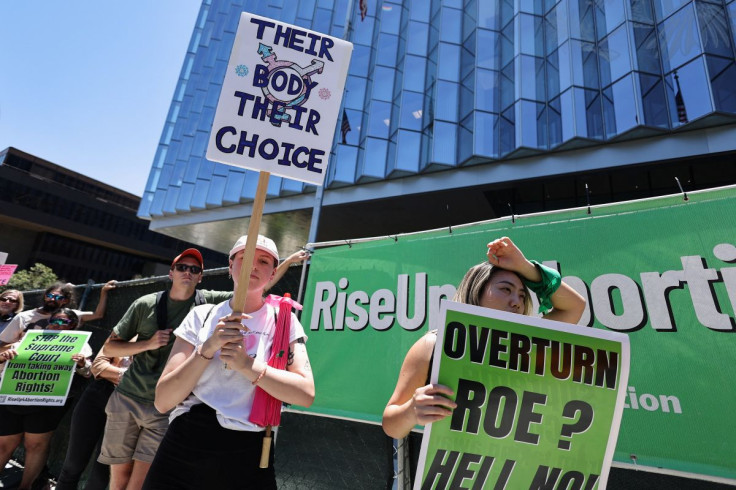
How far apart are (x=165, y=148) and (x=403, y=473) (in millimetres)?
29895

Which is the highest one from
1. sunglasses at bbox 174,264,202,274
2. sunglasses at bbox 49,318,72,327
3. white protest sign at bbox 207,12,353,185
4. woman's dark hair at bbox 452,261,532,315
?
white protest sign at bbox 207,12,353,185

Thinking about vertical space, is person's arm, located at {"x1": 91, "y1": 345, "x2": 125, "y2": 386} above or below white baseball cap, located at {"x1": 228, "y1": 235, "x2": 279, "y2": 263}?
below

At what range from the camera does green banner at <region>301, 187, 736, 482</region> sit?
2.02 meters

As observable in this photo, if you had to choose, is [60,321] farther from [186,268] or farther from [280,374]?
[280,374]

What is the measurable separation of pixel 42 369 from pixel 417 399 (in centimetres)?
410

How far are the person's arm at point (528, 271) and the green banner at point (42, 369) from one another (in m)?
4.05

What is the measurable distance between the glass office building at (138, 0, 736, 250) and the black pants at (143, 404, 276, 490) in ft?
29.6

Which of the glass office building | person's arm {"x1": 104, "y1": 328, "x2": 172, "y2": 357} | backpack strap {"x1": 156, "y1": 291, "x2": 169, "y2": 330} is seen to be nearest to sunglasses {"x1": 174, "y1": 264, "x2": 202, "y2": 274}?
backpack strap {"x1": 156, "y1": 291, "x2": 169, "y2": 330}

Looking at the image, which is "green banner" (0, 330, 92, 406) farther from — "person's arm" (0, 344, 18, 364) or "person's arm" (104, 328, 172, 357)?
"person's arm" (104, 328, 172, 357)

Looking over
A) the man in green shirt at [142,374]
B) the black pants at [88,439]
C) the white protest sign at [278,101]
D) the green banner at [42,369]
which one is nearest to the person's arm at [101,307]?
the green banner at [42,369]

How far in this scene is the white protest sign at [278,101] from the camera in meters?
2.09

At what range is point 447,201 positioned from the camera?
57.8 ft

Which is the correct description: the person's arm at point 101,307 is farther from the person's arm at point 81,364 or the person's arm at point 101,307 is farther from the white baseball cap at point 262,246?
the white baseball cap at point 262,246

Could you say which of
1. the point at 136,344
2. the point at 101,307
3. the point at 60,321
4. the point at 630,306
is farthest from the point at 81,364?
the point at 630,306
